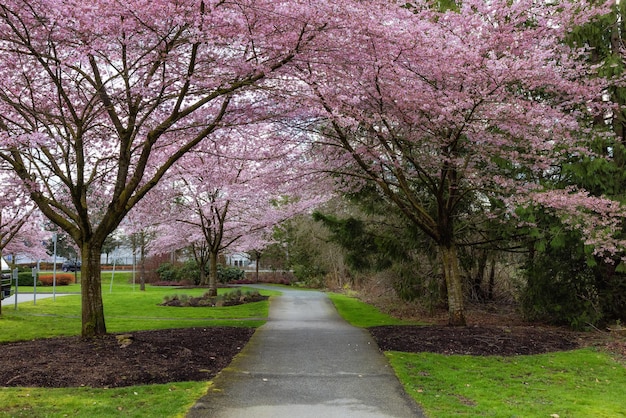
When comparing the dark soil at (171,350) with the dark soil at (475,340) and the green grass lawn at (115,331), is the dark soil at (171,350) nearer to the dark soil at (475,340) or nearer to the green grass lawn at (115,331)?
the dark soil at (475,340)

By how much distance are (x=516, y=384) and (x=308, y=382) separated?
2743 mm

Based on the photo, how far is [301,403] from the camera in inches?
211

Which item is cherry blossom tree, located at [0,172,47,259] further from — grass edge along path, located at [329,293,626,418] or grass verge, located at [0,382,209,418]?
grass edge along path, located at [329,293,626,418]

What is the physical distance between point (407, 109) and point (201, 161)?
28.4 feet

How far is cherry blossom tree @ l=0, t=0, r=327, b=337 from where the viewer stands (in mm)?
6570

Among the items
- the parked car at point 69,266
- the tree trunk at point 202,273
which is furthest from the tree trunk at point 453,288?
the parked car at point 69,266

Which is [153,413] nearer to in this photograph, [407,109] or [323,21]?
[323,21]

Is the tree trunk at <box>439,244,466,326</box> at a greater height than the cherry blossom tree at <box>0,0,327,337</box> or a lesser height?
lesser

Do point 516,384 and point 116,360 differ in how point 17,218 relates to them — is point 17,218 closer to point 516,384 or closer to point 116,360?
point 116,360

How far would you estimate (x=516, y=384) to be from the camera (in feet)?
20.8

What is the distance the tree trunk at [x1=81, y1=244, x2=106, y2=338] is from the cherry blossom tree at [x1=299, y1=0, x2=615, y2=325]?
4.73 meters

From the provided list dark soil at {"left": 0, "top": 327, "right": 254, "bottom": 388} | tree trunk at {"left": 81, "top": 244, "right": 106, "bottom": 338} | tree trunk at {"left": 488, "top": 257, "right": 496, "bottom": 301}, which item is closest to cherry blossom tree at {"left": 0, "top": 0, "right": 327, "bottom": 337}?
tree trunk at {"left": 81, "top": 244, "right": 106, "bottom": 338}

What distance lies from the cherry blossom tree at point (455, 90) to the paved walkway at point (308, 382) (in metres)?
3.77

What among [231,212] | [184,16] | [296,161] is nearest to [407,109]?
[296,161]
